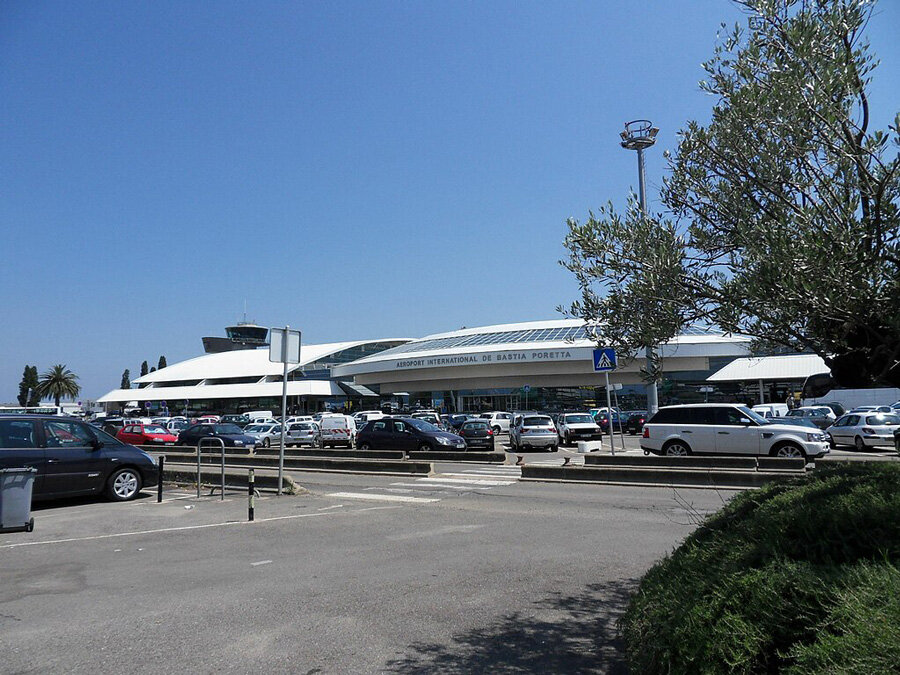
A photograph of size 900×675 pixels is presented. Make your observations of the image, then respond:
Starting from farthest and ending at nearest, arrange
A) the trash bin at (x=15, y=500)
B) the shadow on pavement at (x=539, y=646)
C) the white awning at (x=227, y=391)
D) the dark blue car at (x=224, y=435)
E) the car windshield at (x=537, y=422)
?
the white awning at (x=227, y=391), the dark blue car at (x=224, y=435), the car windshield at (x=537, y=422), the trash bin at (x=15, y=500), the shadow on pavement at (x=539, y=646)

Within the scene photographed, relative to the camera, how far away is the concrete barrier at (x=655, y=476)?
48.0 ft

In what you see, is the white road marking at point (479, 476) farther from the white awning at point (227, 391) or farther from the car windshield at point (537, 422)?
the white awning at point (227, 391)

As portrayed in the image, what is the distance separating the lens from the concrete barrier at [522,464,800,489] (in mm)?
14641

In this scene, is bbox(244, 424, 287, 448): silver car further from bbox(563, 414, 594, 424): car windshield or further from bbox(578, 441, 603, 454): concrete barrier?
bbox(578, 441, 603, 454): concrete barrier

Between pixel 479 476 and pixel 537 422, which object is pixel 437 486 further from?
pixel 537 422

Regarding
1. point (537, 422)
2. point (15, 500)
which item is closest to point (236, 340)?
point (537, 422)

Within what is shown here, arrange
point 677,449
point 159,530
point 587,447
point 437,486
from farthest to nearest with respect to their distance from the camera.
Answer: point 587,447 < point 677,449 < point 437,486 < point 159,530

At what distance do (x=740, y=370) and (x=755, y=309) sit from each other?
6360 cm

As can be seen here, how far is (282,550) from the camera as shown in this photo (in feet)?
28.9

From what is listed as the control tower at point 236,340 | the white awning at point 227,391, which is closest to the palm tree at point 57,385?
the white awning at point 227,391

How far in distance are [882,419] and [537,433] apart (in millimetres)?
13387

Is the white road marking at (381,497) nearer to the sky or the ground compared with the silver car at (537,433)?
nearer to the ground

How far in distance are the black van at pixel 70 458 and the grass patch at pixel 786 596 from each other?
38.5 ft

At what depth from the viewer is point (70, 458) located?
1279 cm
